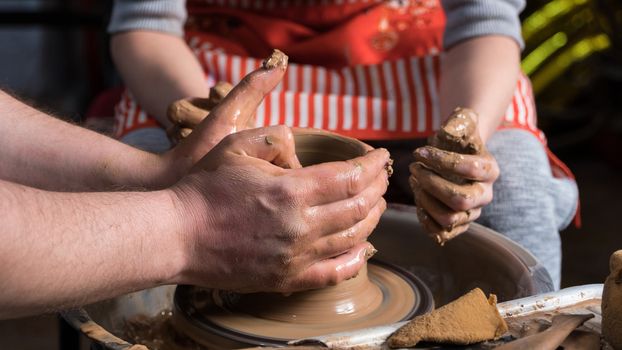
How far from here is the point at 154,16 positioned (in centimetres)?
193

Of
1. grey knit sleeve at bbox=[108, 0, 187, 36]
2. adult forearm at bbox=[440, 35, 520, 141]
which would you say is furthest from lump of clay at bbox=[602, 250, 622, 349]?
grey knit sleeve at bbox=[108, 0, 187, 36]

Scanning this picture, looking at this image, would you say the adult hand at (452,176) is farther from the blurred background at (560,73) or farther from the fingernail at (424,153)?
the blurred background at (560,73)

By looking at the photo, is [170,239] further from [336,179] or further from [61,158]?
[61,158]

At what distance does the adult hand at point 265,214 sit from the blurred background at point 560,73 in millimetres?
2295

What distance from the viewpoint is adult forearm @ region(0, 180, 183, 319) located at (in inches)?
37.9

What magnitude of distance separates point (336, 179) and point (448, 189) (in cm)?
30

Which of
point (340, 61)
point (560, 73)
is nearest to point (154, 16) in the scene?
point (340, 61)

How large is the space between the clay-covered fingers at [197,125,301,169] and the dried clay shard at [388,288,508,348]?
0.30 meters

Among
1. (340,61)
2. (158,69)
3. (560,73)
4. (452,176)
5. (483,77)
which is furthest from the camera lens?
(560,73)

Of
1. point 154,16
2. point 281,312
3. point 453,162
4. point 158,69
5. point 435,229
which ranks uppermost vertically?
point 154,16

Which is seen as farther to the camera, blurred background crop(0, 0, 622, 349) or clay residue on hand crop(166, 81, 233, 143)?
blurred background crop(0, 0, 622, 349)

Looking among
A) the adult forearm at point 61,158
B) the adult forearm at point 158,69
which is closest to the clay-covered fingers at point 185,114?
the adult forearm at point 61,158

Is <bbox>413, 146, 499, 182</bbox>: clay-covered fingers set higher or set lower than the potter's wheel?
higher

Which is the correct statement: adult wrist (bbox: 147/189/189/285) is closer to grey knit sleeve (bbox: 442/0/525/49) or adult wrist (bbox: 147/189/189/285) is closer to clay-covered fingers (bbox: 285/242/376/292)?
clay-covered fingers (bbox: 285/242/376/292)
